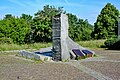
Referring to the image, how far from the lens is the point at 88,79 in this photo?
9914mm

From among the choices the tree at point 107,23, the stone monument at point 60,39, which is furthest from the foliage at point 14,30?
the stone monument at point 60,39

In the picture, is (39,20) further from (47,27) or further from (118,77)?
(118,77)

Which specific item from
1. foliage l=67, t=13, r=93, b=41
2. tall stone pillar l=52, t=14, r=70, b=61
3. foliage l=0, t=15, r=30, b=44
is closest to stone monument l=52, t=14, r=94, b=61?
tall stone pillar l=52, t=14, r=70, b=61

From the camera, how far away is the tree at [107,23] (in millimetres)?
48344

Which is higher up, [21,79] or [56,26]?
[56,26]

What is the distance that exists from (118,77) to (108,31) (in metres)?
38.8

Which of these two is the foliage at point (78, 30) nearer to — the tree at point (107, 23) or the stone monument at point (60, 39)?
the tree at point (107, 23)

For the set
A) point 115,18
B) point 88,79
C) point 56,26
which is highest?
point 115,18

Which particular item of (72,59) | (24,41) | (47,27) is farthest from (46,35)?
(72,59)

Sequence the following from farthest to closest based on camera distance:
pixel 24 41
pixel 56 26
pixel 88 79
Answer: pixel 24 41
pixel 56 26
pixel 88 79

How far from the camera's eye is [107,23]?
4875cm

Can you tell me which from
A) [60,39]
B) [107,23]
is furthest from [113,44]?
[107,23]

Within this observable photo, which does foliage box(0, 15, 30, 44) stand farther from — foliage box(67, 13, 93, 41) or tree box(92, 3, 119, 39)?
tree box(92, 3, 119, 39)

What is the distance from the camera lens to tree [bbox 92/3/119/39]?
48.3 metres
